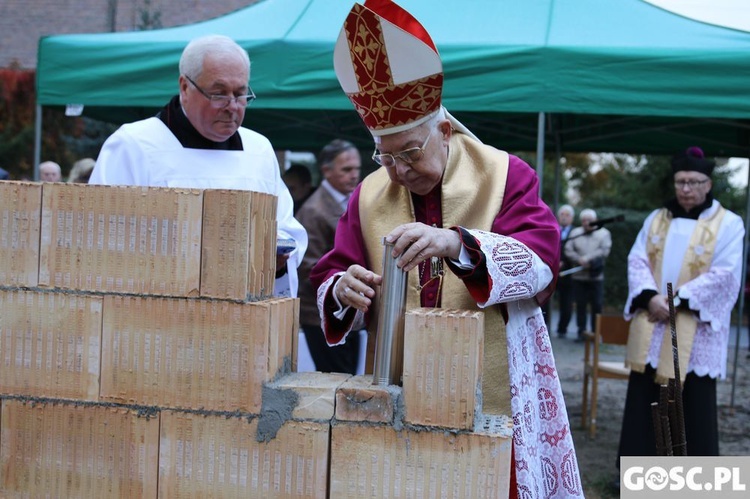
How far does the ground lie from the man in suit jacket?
177 centimetres

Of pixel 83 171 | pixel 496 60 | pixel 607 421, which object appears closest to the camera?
pixel 496 60

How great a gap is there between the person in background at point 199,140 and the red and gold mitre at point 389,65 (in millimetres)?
856

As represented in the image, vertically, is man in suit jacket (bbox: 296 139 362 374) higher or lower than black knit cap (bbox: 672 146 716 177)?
lower

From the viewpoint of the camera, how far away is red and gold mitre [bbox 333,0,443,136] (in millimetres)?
2217

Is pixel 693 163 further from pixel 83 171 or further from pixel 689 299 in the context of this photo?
pixel 83 171

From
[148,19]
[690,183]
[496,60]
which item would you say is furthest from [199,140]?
[148,19]

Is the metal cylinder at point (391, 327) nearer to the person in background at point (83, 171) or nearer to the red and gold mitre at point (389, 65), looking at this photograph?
the red and gold mitre at point (389, 65)

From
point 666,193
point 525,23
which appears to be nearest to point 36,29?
point 666,193

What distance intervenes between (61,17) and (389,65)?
21.8 metres

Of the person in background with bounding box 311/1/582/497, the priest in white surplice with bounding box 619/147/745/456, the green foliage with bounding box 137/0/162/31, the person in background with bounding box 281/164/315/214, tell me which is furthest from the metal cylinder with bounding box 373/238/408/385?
the green foliage with bounding box 137/0/162/31

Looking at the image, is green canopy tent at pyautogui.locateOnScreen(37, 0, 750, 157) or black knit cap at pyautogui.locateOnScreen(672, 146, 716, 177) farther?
black knit cap at pyautogui.locateOnScreen(672, 146, 716, 177)
